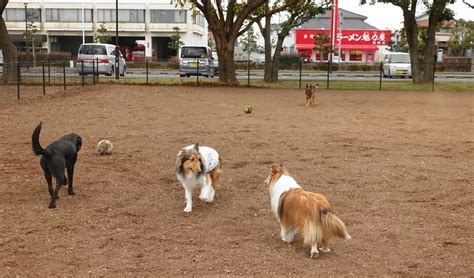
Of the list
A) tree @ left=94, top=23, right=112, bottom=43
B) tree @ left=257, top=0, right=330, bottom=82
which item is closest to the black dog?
tree @ left=257, top=0, right=330, bottom=82

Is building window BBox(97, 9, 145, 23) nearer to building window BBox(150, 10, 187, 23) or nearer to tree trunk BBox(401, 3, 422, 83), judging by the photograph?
building window BBox(150, 10, 187, 23)

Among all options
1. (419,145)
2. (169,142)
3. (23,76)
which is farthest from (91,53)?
(419,145)

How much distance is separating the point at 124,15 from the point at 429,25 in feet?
146

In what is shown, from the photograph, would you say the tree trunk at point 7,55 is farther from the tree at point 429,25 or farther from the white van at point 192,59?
the tree at point 429,25

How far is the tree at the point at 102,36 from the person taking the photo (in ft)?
188

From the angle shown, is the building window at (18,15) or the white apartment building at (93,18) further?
the building window at (18,15)

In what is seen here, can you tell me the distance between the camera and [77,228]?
16.6 feet

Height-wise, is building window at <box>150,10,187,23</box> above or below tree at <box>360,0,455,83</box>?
above

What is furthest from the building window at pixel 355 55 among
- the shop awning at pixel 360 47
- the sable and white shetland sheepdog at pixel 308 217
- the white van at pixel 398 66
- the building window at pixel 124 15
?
the sable and white shetland sheepdog at pixel 308 217

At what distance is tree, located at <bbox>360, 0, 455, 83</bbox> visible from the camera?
25.6 meters

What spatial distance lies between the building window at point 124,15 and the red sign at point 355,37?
1869cm

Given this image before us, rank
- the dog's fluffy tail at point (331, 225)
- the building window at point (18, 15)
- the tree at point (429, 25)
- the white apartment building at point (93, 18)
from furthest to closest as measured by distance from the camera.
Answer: the building window at point (18, 15) < the white apartment building at point (93, 18) < the tree at point (429, 25) < the dog's fluffy tail at point (331, 225)

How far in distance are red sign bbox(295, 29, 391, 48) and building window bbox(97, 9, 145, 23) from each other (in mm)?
18693

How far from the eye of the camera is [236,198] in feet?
Answer: 20.5
